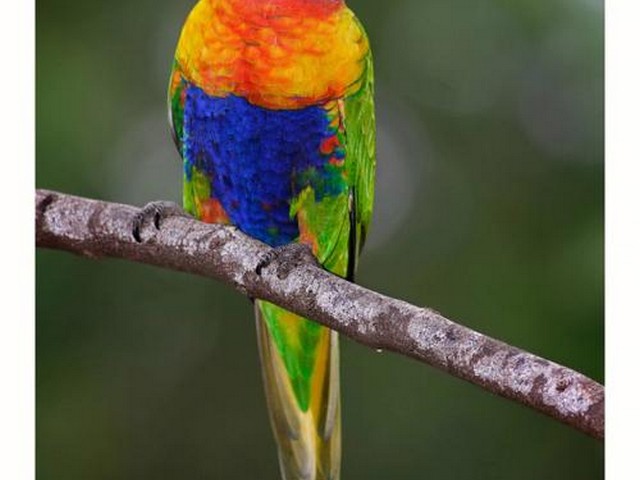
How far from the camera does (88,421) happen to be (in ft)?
6.95

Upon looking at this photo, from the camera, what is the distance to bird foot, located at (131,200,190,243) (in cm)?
217

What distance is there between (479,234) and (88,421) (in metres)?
1.06

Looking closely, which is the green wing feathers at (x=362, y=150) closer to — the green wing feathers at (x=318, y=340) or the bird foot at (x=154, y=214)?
the green wing feathers at (x=318, y=340)

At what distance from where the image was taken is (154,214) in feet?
7.23

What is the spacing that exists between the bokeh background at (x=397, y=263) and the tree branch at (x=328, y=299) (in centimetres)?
6

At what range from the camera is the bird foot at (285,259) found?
2.03m

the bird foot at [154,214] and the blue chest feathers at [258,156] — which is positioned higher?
the blue chest feathers at [258,156]

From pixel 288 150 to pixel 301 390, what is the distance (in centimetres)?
63
